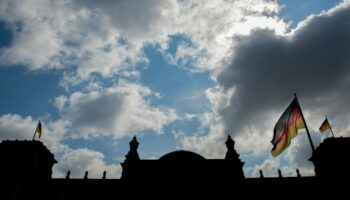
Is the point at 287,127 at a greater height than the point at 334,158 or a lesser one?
lesser

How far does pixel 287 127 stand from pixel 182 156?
22613 millimetres

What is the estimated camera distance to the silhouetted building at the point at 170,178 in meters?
35.3

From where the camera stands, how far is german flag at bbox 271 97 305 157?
60.8 feet

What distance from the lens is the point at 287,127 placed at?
19062 mm

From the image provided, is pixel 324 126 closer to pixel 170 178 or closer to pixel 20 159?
pixel 170 178

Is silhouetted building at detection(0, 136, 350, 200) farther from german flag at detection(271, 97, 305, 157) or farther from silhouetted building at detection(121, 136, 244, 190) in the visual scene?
german flag at detection(271, 97, 305, 157)

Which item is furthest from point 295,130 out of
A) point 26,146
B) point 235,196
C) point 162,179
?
point 26,146

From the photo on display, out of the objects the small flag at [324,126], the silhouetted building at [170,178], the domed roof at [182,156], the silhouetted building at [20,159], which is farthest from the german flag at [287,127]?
the silhouetted building at [20,159]

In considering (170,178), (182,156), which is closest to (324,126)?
(182,156)

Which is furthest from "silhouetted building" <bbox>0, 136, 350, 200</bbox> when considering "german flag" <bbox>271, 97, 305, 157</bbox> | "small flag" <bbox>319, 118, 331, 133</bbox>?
"german flag" <bbox>271, 97, 305, 157</bbox>

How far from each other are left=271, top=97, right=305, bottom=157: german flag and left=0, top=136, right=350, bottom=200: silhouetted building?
776 inches

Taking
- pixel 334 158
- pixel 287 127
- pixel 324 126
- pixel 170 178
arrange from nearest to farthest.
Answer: pixel 287 127
pixel 324 126
pixel 334 158
pixel 170 178

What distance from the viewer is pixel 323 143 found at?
118 feet

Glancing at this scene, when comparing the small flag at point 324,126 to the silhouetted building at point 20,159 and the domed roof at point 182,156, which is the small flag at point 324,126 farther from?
the silhouetted building at point 20,159
